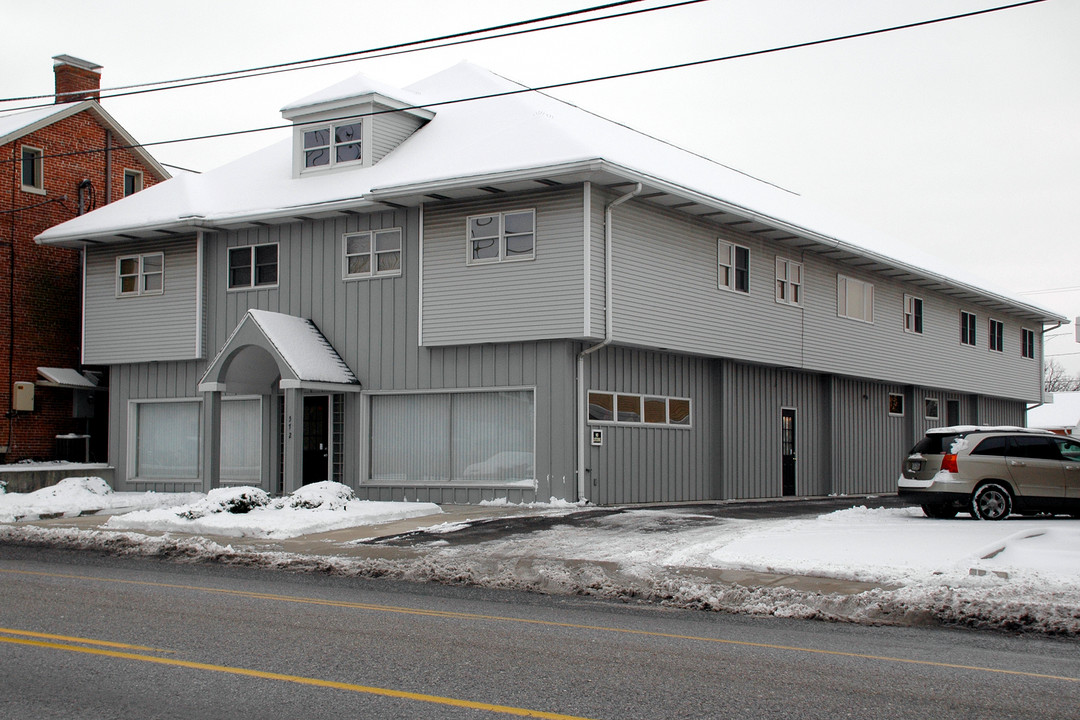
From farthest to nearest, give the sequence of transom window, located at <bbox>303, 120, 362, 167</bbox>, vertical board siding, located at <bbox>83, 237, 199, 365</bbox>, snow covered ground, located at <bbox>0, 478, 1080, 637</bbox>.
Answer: vertical board siding, located at <bbox>83, 237, 199, 365</bbox> → transom window, located at <bbox>303, 120, 362, 167</bbox> → snow covered ground, located at <bbox>0, 478, 1080, 637</bbox>

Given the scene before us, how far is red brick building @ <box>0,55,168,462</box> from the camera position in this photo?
27156 millimetres

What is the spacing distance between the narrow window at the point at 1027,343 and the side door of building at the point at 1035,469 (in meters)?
24.4

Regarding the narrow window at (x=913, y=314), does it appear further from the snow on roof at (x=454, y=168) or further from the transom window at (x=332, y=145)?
the transom window at (x=332, y=145)

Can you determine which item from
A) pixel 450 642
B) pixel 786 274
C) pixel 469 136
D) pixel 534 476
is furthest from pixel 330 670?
pixel 786 274

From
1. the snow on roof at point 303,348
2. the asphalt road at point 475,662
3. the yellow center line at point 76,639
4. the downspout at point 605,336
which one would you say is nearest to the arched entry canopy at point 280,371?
the snow on roof at point 303,348

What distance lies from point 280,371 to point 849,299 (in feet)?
50.7

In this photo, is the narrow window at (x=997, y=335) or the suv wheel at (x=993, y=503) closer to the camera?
the suv wheel at (x=993, y=503)

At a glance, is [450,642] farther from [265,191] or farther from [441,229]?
[265,191]

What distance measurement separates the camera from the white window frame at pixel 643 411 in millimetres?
21603

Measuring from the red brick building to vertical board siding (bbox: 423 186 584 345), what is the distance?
11.3 metres

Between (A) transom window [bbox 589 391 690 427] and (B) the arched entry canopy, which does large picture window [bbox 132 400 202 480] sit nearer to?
(B) the arched entry canopy

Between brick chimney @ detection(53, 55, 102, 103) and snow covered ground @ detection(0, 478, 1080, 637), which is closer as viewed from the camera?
snow covered ground @ detection(0, 478, 1080, 637)

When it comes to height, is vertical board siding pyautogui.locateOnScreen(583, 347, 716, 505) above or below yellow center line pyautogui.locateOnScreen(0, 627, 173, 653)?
above

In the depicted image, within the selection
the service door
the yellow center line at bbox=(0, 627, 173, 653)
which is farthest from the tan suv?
the yellow center line at bbox=(0, 627, 173, 653)
